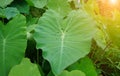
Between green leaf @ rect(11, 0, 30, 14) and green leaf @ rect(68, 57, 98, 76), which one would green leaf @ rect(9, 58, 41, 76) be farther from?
green leaf @ rect(11, 0, 30, 14)

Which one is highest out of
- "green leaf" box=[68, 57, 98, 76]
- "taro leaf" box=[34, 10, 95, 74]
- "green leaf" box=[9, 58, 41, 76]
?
"taro leaf" box=[34, 10, 95, 74]

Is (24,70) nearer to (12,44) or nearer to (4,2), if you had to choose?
(12,44)

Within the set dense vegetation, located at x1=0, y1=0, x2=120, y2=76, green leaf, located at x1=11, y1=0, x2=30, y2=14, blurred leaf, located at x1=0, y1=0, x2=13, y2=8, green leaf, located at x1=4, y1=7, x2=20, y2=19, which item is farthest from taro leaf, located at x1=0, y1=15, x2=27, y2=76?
green leaf, located at x1=11, y1=0, x2=30, y2=14

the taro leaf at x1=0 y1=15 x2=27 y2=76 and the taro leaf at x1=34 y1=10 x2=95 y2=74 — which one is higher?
the taro leaf at x1=34 y1=10 x2=95 y2=74

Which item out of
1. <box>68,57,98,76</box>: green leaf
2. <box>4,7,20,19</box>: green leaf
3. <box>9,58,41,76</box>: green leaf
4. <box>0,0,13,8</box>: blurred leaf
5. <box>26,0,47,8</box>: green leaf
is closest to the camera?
<box>9,58,41,76</box>: green leaf

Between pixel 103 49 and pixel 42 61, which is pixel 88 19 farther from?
pixel 42 61

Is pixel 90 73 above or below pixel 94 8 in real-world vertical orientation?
below

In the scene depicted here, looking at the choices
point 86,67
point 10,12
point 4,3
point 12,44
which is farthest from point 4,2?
point 86,67

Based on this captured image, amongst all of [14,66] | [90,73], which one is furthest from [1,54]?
A: [90,73]
